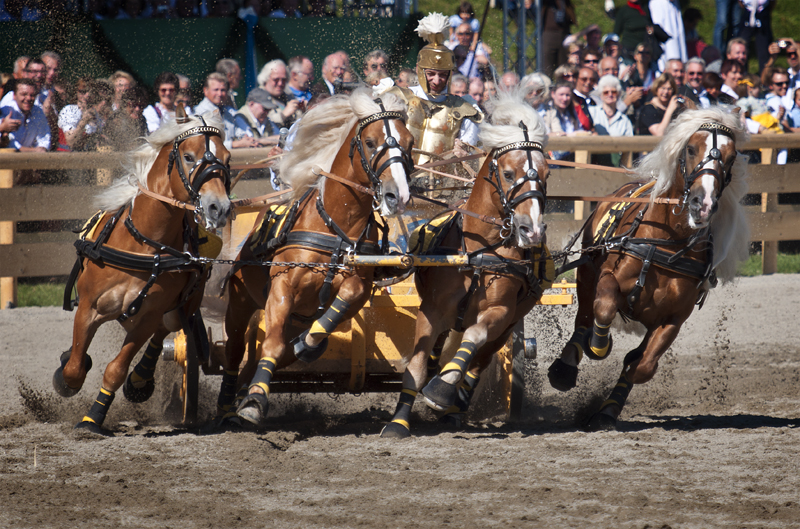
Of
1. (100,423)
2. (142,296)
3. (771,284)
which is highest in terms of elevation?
(142,296)

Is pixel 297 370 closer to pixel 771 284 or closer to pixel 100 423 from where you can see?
pixel 100 423

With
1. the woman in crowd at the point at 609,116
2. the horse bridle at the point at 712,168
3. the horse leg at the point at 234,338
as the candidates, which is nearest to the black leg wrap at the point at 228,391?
the horse leg at the point at 234,338

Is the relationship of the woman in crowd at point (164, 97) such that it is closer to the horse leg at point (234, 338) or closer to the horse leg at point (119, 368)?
the horse leg at point (234, 338)

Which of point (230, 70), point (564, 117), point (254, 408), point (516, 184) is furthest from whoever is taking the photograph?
point (564, 117)

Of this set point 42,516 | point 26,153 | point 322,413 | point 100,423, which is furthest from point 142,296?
point 26,153

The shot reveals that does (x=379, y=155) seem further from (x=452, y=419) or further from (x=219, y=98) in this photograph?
(x=219, y=98)

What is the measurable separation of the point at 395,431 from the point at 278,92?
4.47 metres

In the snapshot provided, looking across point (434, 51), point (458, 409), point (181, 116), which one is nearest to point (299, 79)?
point (434, 51)

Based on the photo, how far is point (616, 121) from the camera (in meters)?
9.46

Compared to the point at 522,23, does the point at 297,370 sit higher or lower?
lower

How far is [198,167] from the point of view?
434 centimetres

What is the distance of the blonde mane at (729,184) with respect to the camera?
4688 millimetres

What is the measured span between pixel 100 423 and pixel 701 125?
326 centimetres

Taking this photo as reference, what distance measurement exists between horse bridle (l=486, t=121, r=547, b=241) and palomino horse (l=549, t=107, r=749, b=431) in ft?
1.88
